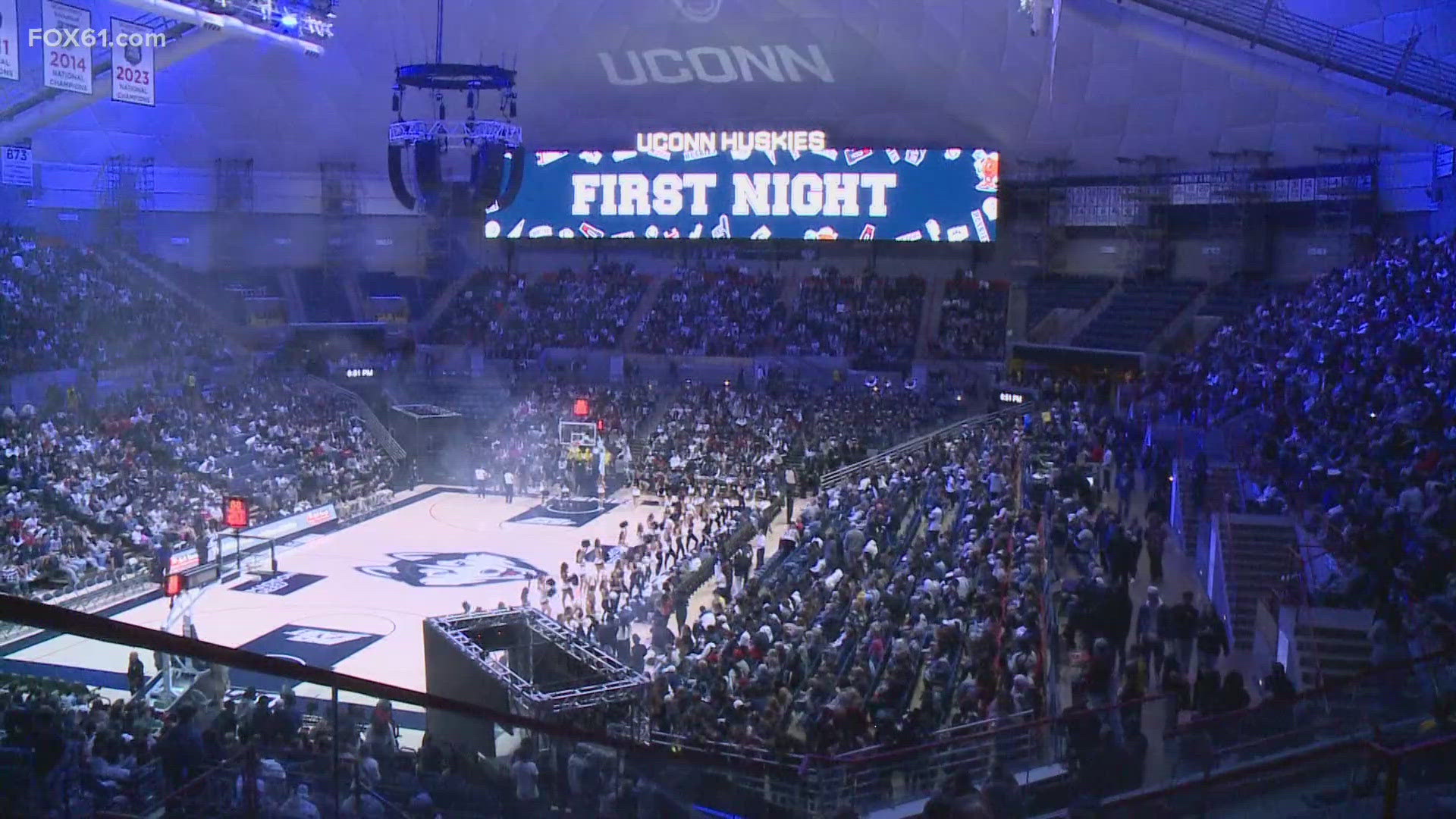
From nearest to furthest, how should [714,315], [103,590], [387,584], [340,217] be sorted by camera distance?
[103,590] < [387,584] < [714,315] < [340,217]

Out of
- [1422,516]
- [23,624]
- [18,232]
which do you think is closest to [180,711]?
[23,624]

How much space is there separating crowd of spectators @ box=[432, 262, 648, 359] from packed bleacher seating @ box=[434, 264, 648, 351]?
0.02 meters

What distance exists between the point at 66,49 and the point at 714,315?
20.4 m

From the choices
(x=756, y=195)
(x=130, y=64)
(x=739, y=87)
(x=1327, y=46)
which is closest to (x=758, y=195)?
(x=756, y=195)

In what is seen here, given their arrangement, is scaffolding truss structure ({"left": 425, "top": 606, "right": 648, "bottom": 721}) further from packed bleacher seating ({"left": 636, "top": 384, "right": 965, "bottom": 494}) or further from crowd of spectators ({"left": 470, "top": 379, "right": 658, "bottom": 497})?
crowd of spectators ({"left": 470, "top": 379, "right": 658, "bottom": 497})

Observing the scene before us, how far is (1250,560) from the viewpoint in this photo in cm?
1243

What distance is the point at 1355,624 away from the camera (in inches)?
368

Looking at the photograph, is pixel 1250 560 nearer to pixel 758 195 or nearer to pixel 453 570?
pixel 453 570

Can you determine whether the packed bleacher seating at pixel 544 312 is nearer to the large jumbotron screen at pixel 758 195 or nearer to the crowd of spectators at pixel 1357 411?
the large jumbotron screen at pixel 758 195

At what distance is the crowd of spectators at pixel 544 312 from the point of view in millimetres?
38219

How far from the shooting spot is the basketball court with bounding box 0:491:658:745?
17406mm

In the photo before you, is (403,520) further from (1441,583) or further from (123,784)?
(123,784)

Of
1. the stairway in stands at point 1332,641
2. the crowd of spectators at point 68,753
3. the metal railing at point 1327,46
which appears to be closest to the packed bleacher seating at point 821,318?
the metal railing at point 1327,46

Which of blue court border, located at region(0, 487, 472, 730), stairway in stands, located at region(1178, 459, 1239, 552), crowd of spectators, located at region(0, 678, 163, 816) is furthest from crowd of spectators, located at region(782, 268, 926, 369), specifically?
crowd of spectators, located at region(0, 678, 163, 816)
